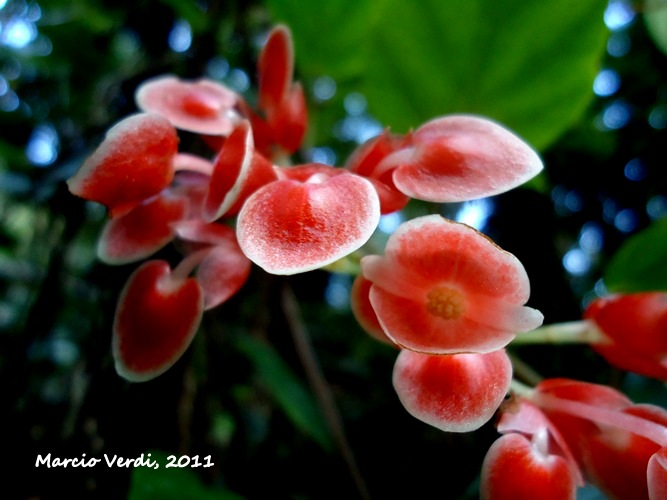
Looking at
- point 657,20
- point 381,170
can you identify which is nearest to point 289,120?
point 381,170

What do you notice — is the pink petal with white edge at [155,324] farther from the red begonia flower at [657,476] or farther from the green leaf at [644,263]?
the green leaf at [644,263]

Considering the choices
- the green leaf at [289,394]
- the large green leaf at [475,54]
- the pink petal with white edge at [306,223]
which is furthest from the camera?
the green leaf at [289,394]

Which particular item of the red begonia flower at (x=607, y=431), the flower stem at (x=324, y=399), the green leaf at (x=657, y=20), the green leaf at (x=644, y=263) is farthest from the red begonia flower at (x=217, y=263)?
the green leaf at (x=657, y=20)

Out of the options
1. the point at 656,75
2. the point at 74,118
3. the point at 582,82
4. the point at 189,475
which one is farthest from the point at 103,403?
the point at 656,75

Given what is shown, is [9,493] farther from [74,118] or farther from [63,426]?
[74,118]

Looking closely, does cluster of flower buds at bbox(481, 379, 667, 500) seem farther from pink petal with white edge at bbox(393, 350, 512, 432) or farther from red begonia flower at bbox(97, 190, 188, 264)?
red begonia flower at bbox(97, 190, 188, 264)
